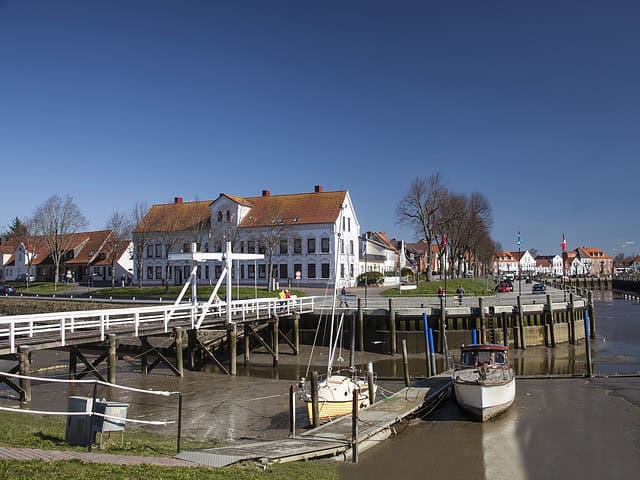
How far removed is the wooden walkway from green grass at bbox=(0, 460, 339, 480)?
78cm

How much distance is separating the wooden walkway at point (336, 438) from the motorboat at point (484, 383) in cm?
121

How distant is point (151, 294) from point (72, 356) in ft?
106

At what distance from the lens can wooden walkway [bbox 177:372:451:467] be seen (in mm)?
11164

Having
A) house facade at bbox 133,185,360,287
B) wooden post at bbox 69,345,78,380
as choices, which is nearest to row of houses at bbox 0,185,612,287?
house facade at bbox 133,185,360,287

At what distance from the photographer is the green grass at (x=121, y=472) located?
7652 mm

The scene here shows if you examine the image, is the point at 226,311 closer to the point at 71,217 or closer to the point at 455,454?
the point at 455,454

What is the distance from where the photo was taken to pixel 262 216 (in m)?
62.9

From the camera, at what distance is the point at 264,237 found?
58.3 meters

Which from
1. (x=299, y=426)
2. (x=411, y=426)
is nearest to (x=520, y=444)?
(x=411, y=426)

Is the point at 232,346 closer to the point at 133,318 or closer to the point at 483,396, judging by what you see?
the point at 133,318

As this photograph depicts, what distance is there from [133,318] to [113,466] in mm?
16978

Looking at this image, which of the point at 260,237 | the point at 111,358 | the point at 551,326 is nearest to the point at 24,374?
the point at 111,358

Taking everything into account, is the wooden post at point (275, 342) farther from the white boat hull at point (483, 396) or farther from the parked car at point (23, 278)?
the parked car at point (23, 278)

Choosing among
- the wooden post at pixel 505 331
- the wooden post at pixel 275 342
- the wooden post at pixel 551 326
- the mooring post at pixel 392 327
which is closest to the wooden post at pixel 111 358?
the wooden post at pixel 275 342
